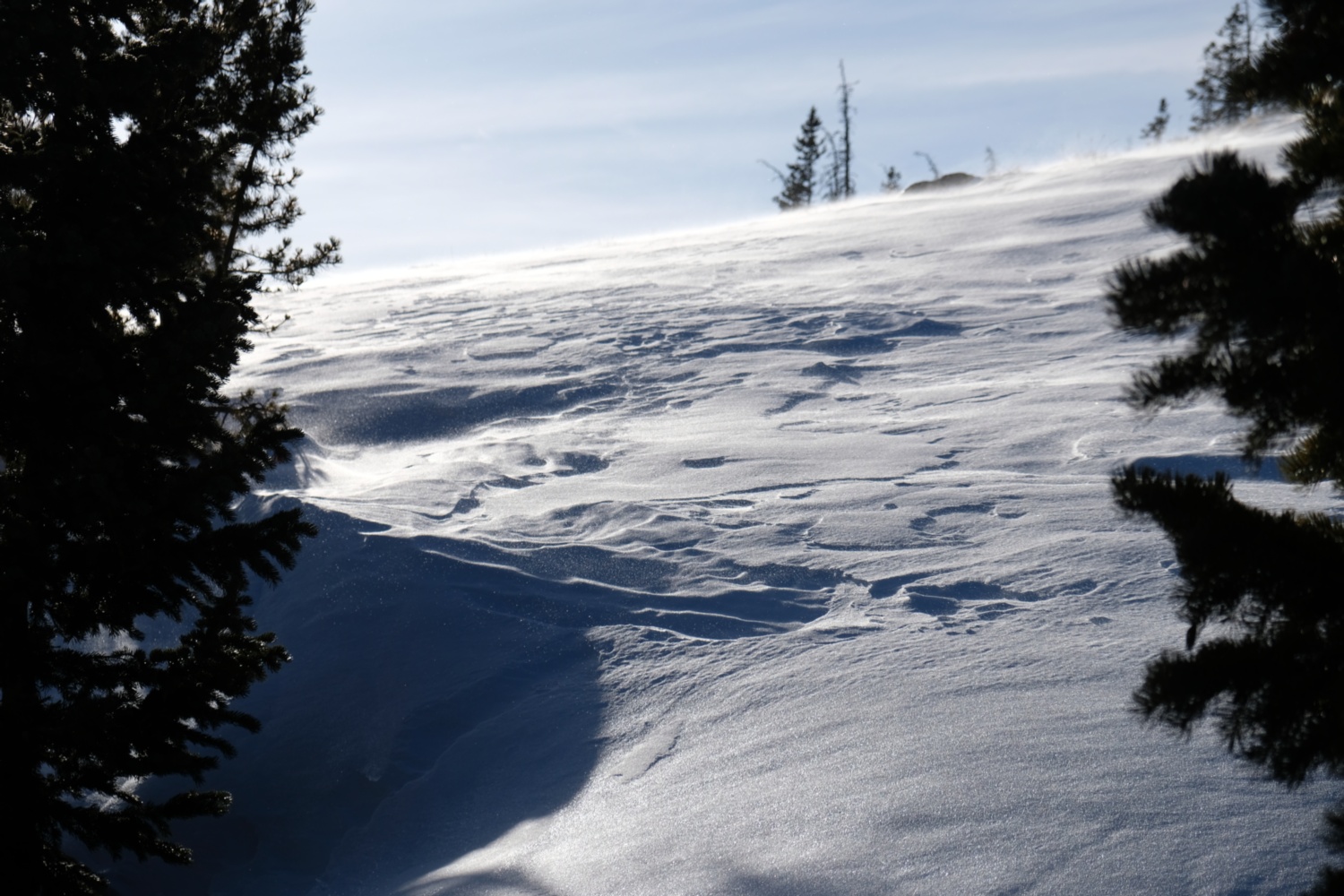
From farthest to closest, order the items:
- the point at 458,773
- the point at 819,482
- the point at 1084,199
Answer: the point at 1084,199, the point at 819,482, the point at 458,773

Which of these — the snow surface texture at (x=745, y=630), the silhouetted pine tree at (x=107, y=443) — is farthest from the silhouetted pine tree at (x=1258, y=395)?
the silhouetted pine tree at (x=107, y=443)

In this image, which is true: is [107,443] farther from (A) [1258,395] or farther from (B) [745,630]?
(A) [1258,395]

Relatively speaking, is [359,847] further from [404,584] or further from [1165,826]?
[1165,826]

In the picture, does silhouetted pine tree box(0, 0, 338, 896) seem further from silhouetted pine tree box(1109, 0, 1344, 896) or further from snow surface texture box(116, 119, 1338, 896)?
silhouetted pine tree box(1109, 0, 1344, 896)

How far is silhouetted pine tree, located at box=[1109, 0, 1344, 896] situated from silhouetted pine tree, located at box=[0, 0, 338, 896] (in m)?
4.19

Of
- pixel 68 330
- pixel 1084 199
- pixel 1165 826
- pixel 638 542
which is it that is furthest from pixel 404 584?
pixel 1084 199

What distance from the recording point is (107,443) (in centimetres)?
515

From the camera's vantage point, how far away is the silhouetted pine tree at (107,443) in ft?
16.2

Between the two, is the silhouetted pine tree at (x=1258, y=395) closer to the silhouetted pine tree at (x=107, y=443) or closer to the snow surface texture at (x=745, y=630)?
the snow surface texture at (x=745, y=630)

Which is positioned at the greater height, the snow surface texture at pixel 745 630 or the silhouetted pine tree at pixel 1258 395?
the silhouetted pine tree at pixel 1258 395

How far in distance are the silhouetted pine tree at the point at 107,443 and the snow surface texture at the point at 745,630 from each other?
1131 millimetres

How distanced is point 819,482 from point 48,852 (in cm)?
580

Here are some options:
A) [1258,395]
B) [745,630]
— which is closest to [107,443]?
[745,630]

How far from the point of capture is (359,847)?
5398mm
